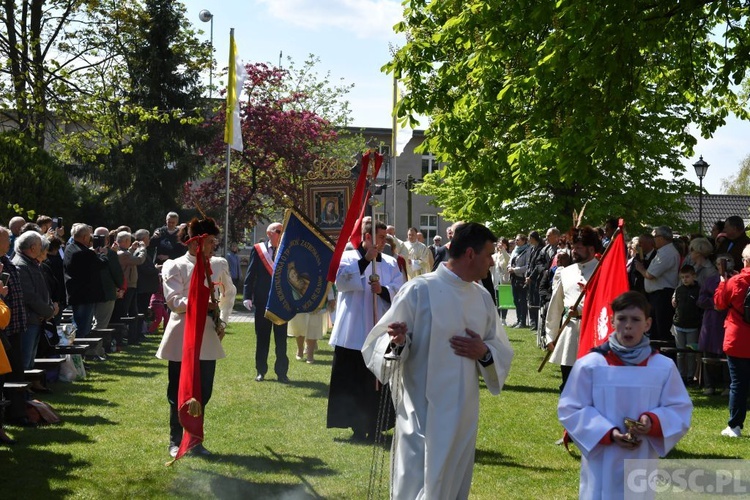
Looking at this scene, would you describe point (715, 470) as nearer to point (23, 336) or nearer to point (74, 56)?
point (23, 336)

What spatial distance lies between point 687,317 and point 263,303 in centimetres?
584

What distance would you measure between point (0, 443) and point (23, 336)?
258cm

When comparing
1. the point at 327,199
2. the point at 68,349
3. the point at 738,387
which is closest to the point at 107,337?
the point at 68,349

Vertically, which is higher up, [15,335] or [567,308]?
[567,308]

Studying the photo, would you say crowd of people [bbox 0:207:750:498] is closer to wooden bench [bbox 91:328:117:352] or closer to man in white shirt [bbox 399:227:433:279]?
A: wooden bench [bbox 91:328:117:352]

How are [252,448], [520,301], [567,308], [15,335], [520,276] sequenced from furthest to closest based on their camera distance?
[520,301]
[520,276]
[15,335]
[567,308]
[252,448]

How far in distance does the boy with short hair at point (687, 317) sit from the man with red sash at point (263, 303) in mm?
5429

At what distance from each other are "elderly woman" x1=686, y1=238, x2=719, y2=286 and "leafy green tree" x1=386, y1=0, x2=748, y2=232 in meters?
1.52

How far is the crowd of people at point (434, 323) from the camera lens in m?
5.48

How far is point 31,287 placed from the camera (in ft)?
37.2

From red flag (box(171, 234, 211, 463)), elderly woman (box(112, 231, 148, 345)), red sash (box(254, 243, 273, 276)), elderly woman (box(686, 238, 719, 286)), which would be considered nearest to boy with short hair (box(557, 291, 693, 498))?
red flag (box(171, 234, 211, 463))

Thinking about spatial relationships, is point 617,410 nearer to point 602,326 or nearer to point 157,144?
point 602,326

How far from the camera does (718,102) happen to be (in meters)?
16.9

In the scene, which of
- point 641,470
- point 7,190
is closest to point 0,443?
point 641,470
